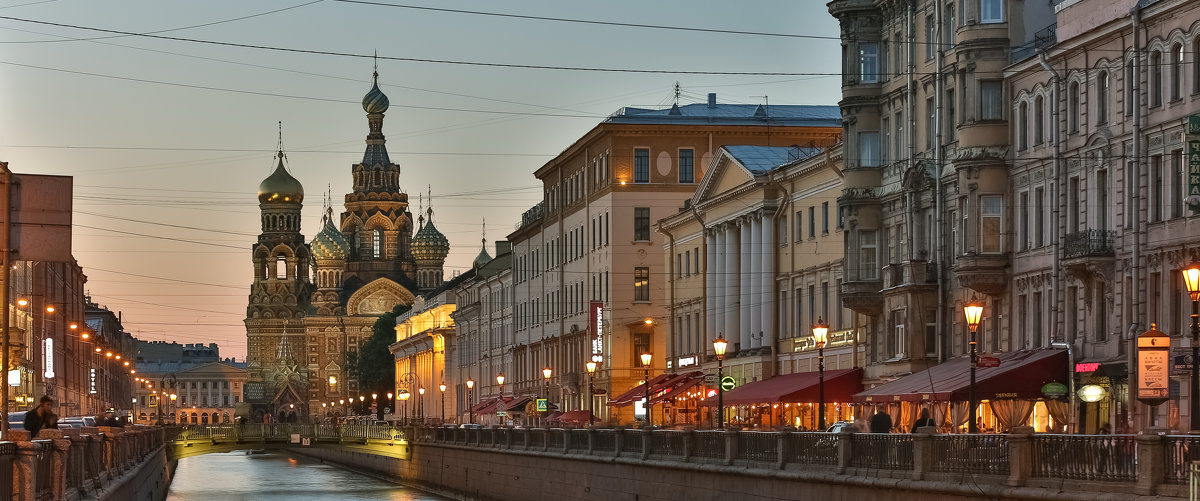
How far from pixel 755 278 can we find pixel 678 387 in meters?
8.53

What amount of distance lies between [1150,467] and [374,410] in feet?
582

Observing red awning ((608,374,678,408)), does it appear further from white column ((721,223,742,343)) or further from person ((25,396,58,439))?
person ((25,396,58,439))

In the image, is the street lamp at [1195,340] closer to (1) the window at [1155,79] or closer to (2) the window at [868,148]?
(1) the window at [1155,79]

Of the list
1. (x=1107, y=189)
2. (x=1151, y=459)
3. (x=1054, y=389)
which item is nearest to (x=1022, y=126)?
(x=1107, y=189)

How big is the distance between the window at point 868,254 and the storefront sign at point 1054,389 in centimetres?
1258

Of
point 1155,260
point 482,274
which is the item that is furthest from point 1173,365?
point 482,274

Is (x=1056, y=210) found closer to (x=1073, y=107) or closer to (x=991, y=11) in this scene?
(x=1073, y=107)

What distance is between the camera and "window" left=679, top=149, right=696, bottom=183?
311 ft

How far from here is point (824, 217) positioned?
6650cm

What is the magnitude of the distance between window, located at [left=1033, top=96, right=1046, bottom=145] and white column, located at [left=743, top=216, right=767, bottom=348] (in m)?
22.5

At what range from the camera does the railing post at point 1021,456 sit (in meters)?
28.5

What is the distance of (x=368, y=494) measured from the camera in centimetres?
9481

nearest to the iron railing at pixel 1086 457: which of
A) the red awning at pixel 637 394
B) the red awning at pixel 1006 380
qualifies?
the red awning at pixel 1006 380

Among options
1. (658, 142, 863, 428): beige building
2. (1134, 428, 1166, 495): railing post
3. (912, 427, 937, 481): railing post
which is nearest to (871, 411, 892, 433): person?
(912, 427, 937, 481): railing post
